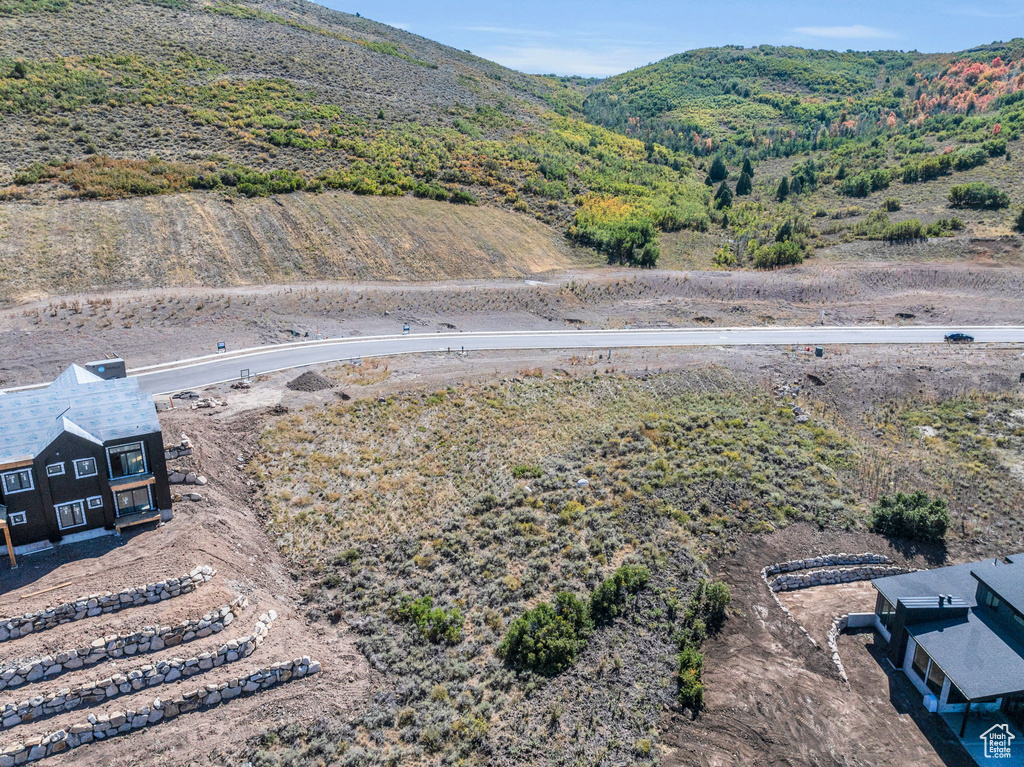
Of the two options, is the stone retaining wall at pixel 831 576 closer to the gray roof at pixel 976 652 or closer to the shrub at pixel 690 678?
the gray roof at pixel 976 652

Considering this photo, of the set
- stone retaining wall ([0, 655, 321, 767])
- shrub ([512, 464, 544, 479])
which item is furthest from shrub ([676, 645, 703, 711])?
shrub ([512, 464, 544, 479])

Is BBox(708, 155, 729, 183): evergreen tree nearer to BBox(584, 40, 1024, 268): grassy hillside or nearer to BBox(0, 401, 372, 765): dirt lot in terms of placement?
BBox(584, 40, 1024, 268): grassy hillside

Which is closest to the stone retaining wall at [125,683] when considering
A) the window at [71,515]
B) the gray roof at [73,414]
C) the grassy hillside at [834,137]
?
the window at [71,515]

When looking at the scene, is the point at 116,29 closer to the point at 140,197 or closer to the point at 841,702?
the point at 140,197

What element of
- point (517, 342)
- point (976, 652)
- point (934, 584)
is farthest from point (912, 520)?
point (517, 342)

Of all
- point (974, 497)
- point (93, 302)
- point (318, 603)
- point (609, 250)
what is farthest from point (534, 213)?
point (318, 603)
